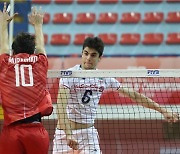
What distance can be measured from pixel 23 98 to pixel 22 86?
0.34 ft

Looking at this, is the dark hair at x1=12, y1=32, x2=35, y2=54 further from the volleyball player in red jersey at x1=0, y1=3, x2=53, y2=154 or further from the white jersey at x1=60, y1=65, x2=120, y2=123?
the white jersey at x1=60, y1=65, x2=120, y2=123

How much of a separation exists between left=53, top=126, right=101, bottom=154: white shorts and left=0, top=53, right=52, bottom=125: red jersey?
0.79 metres

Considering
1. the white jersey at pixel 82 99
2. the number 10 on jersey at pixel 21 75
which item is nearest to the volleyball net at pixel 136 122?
the white jersey at pixel 82 99

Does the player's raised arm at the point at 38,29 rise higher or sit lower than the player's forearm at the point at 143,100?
higher

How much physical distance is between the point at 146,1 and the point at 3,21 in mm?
9522

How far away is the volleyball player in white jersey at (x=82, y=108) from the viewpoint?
16.9ft

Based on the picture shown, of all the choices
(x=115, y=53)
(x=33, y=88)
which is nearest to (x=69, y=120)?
(x=33, y=88)

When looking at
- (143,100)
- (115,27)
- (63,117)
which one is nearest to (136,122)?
(143,100)

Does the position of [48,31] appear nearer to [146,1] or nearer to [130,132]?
[146,1]

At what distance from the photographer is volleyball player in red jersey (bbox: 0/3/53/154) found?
171 inches

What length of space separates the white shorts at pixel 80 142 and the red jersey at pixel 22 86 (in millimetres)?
790

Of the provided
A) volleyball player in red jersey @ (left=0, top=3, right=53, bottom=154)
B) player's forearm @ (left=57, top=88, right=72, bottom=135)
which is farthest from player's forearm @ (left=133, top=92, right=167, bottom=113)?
volleyball player in red jersey @ (left=0, top=3, right=53, bottom=154)

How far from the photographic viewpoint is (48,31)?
13945mm

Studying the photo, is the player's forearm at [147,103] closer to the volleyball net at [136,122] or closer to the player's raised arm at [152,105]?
the player's raised arm at [152,105]
